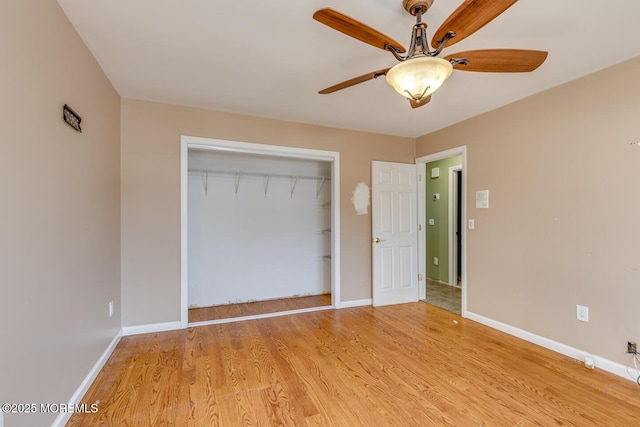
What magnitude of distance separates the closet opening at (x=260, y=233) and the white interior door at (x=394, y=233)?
59cm

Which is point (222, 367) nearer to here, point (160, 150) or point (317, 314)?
point (317, 314)

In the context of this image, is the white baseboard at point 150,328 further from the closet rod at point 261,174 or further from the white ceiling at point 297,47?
the white ceiling at point 297,47

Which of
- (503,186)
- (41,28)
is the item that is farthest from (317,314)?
(41,28)

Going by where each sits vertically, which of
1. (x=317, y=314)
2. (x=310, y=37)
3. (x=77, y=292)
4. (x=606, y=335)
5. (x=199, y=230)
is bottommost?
(x=317, y=314)

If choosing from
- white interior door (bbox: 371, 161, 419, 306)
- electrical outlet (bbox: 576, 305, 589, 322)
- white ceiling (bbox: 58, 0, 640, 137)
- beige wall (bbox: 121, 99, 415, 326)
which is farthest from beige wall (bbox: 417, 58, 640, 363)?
beige wall (bbox: 121, 99, 415, 326)

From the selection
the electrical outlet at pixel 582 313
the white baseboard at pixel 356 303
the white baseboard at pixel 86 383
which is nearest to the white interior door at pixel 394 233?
the white baseboard at pixel 356 303

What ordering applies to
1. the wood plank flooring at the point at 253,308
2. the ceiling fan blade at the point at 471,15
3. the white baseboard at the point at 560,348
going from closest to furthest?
the ceiling fan blade at the point at 471,15, the white baseboard at the point at 560,348, the wood plank flooring at the point at 253,308

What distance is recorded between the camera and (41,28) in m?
1.47

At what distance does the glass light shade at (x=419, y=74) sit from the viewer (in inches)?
54.5

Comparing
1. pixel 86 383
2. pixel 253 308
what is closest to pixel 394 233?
pixel 253 308

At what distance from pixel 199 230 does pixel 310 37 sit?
2958 mm

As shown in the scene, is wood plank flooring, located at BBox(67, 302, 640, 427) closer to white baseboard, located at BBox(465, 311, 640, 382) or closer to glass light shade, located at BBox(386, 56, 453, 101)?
white baseboard, located at BBox(465, 311, 640, 382)

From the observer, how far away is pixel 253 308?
3875mm

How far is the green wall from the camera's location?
4945mm
